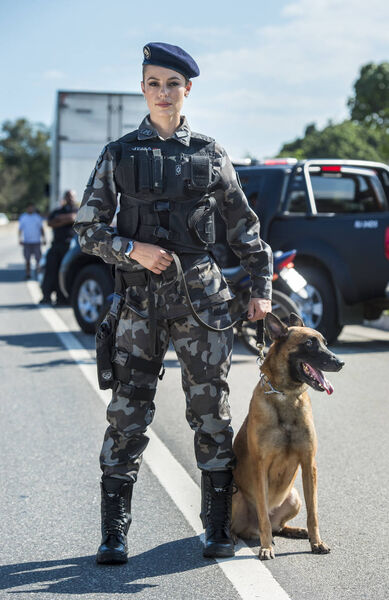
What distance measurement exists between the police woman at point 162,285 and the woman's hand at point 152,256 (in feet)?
0.07

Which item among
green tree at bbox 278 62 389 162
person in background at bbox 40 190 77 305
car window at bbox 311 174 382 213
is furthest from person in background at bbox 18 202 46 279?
green tree at bbox 278 62 389 162

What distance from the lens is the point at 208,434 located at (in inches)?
158

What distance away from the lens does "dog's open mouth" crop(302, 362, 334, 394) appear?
13.0 feet

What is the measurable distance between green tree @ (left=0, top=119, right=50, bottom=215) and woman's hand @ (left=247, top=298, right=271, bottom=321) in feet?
405

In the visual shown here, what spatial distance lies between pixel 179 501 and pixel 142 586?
1.13m

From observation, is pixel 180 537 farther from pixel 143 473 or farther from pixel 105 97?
pixel 105 97

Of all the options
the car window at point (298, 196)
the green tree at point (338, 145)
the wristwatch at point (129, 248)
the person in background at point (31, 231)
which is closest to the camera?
the wristwatch at point (129, 248)

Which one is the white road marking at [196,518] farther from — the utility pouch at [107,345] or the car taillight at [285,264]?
the car taillight at [285,264]

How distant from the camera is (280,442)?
397 centimetres

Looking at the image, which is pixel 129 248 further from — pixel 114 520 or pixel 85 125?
pixel 85 125

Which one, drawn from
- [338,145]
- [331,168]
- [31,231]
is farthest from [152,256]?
[338,145]

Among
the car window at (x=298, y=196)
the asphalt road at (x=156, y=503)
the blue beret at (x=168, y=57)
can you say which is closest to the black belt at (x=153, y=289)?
the blue beret at (x=168, y=57)

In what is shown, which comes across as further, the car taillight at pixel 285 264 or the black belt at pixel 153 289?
the car taillight at pixel 285 264

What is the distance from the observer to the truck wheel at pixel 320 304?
10312mm
